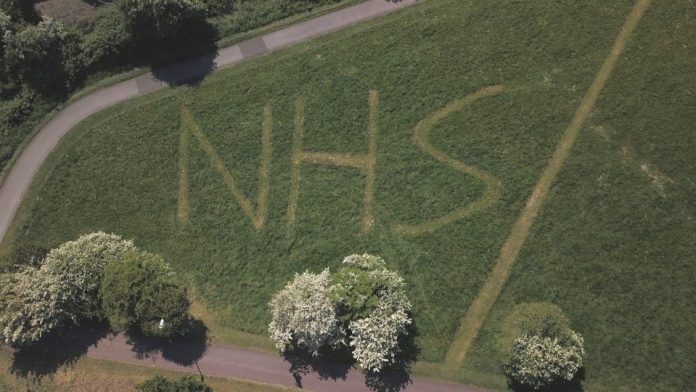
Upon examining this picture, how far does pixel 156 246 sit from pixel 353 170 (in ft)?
69.8

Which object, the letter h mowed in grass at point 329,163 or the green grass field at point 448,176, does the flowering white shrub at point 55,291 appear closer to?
the green grass field at point 448,176

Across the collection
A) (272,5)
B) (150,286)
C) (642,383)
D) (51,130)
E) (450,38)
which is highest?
(272,5)

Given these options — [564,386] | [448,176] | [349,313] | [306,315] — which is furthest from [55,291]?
[564,386]

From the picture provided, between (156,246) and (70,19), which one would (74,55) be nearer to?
(70,19)

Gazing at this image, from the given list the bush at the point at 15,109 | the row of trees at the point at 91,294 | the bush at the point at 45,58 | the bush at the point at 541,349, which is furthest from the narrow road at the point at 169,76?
Answer: the bush at the point at 541,349

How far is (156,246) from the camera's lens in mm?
55188

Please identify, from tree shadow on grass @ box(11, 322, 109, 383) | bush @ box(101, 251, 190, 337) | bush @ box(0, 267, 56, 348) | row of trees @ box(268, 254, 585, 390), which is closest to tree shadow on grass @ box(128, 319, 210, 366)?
bush @ box(101, 251, 190, 337)

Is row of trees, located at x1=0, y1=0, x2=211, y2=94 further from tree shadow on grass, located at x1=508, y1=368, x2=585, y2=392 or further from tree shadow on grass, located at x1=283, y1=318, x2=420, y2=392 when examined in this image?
tree shadow on grass, located at x1=508, y1=368, x2=585, y2=392

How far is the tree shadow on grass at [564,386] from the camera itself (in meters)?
49.2

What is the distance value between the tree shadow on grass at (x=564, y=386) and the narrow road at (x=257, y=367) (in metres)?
3.36

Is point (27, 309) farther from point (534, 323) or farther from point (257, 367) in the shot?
point (534, 323)

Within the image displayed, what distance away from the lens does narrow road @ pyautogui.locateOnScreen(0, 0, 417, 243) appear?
2307 inches

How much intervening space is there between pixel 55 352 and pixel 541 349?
1773 inches

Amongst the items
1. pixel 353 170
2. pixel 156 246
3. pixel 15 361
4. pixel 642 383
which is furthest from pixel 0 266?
pixel 642 383
